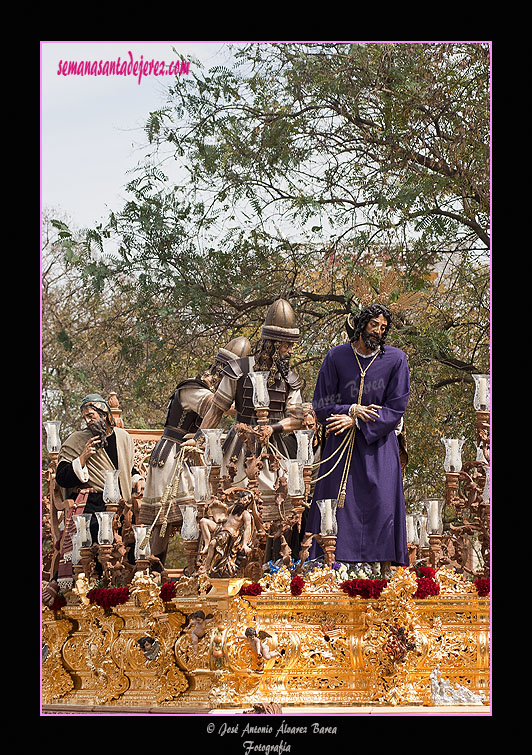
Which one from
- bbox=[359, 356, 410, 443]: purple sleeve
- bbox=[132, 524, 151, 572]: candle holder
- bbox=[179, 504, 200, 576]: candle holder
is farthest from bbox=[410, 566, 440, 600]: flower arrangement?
bbox=[132, 524, 151, 572]: candle holder

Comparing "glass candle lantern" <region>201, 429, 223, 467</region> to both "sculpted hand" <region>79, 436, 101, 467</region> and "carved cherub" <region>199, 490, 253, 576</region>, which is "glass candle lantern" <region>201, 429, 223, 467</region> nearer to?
"carved cherub" <region>199, 490, 253, 576</region>

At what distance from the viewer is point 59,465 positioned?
12.5 meters

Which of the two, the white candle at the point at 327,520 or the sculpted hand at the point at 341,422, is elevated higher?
the sculpted hand at the point at 341,422

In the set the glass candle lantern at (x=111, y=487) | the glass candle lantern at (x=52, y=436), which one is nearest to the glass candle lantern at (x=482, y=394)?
the glass candle lantern at (x=111, y=487)

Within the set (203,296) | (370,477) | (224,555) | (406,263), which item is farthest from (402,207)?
(224,555)

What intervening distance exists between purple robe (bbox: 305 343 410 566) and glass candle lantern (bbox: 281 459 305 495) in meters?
0.60

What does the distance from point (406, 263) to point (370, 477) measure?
10.6ft

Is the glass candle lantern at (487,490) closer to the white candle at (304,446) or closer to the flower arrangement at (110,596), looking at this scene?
the white candle at (304,446)

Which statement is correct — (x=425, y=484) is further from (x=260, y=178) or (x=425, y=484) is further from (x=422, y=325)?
(x=260, y=178)

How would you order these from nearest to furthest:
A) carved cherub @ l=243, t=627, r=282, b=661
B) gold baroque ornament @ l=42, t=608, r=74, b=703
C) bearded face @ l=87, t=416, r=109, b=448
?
carved cherub @ l=243, t=627, r=282, b=661 → gold baroque ornament @ l=42, t=608, r=74, b=703 → bearded face @ l=87, t=416, r=109, b=448

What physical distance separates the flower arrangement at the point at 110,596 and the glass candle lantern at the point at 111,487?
75 cm

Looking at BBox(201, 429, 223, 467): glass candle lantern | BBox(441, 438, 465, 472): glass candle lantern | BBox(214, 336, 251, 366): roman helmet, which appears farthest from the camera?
BBox(214, 336, 251, 366): roman helmet

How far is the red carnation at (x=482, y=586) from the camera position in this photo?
1123 cm

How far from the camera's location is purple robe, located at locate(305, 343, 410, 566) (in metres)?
11.7
